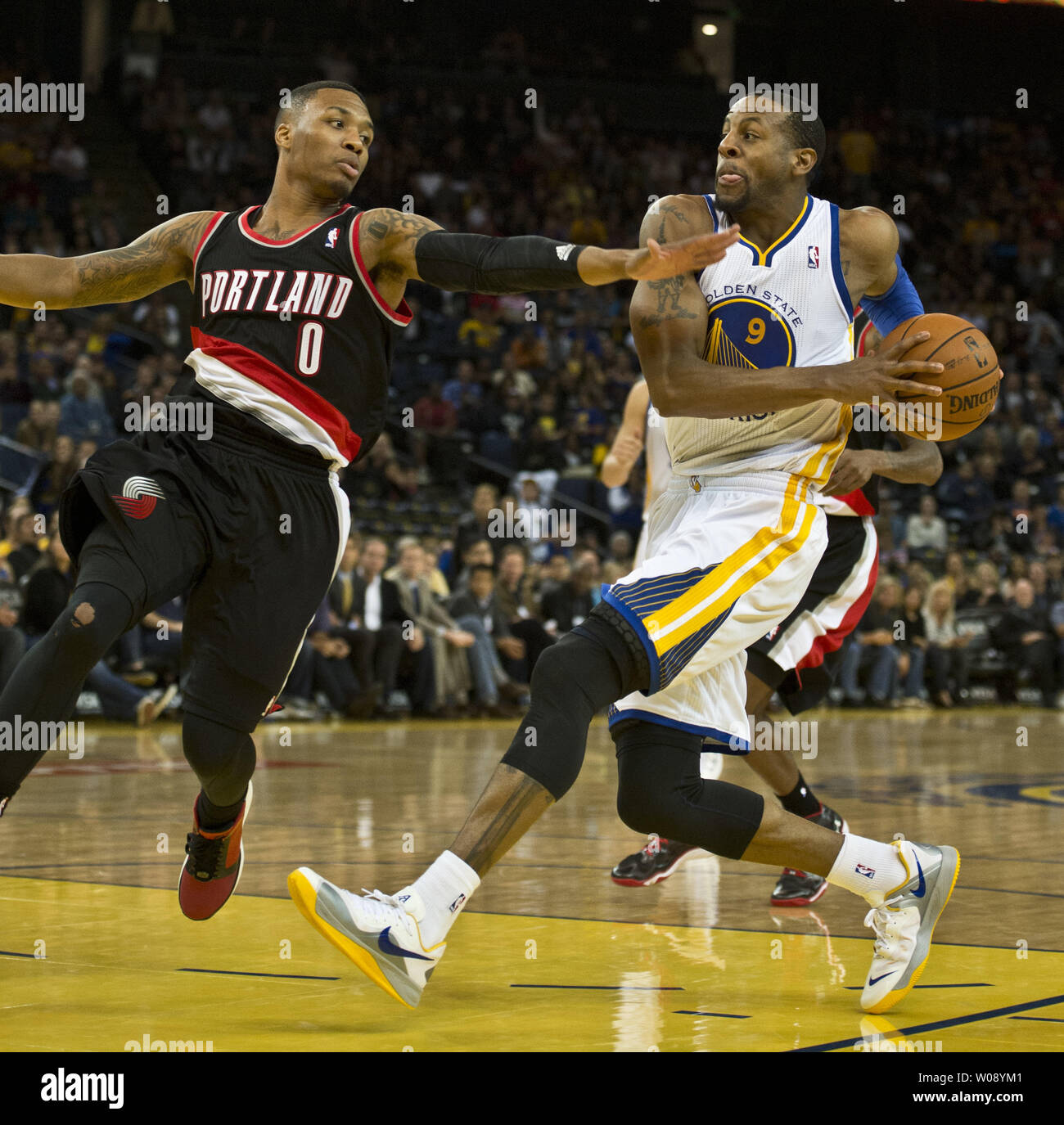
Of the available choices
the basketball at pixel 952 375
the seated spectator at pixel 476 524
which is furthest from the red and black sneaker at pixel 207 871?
the seated spectator at pixel 476 524

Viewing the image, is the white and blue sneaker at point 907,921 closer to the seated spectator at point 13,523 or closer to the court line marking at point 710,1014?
the court line marking at point 710,1014

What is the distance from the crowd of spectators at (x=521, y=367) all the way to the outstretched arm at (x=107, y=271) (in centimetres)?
725

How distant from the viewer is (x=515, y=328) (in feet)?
63.5

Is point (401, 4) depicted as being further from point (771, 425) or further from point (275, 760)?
point (771, 425)

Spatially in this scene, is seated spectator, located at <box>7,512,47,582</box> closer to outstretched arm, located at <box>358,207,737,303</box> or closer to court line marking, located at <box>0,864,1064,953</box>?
court line marking, located at <box>0,864,1064,953</box>

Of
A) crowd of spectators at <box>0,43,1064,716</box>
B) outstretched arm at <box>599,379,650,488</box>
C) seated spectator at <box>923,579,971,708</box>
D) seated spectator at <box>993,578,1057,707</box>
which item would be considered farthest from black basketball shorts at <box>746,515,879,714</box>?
seated spectator at <box>993,578,1057,707</box>

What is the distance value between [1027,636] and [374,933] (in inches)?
561

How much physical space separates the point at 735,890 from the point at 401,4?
20589 mm

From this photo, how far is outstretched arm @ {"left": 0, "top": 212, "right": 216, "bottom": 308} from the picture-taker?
13.2ft

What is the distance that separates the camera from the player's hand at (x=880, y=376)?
3666mm

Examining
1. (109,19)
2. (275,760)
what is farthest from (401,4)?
(275,760)

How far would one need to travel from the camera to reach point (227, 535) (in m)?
3.89

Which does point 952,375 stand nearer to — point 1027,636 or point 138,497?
point 138,497

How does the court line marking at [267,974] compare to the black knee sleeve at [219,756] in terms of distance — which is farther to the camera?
the black knee sleeve at [219,756]
